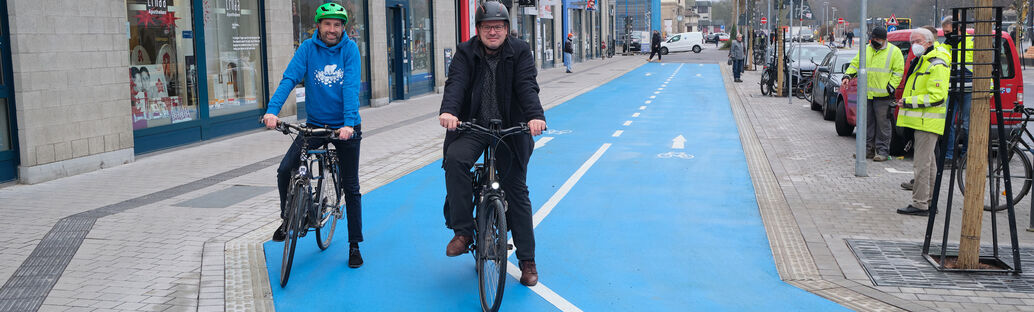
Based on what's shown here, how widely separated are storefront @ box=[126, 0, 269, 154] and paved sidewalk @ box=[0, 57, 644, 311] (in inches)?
17.2

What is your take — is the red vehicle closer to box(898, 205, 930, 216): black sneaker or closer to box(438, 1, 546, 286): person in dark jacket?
box(898, 205, 930, 216): black sneaker

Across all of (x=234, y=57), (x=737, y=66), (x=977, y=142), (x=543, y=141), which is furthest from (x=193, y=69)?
(x=737, y=66)

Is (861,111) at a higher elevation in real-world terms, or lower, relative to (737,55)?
lower

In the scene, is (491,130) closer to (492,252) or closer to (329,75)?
(492,252)

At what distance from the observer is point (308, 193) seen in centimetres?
569

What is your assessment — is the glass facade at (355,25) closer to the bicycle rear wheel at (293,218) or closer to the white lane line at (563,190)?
the white lane line at (563,190)

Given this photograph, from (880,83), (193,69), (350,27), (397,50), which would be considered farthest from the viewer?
(397,50)

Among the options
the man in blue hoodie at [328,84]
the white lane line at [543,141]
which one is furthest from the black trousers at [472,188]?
the white lane line at [543,141]

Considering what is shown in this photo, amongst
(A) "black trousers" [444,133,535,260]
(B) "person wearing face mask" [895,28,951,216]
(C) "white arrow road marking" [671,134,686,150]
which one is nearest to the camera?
(A) "black trousers" [444,133,535,260]

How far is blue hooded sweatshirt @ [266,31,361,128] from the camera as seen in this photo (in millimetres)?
5848

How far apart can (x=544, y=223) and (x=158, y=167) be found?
5527 mm

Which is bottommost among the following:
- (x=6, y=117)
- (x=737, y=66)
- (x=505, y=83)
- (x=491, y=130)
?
(x=737, y=66)

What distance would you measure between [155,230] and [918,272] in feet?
18.1

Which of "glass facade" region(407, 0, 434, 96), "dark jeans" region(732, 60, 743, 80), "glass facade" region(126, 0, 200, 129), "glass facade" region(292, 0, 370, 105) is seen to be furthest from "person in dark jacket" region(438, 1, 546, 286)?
"dark jeans" region(732, 60, 743, 80)
